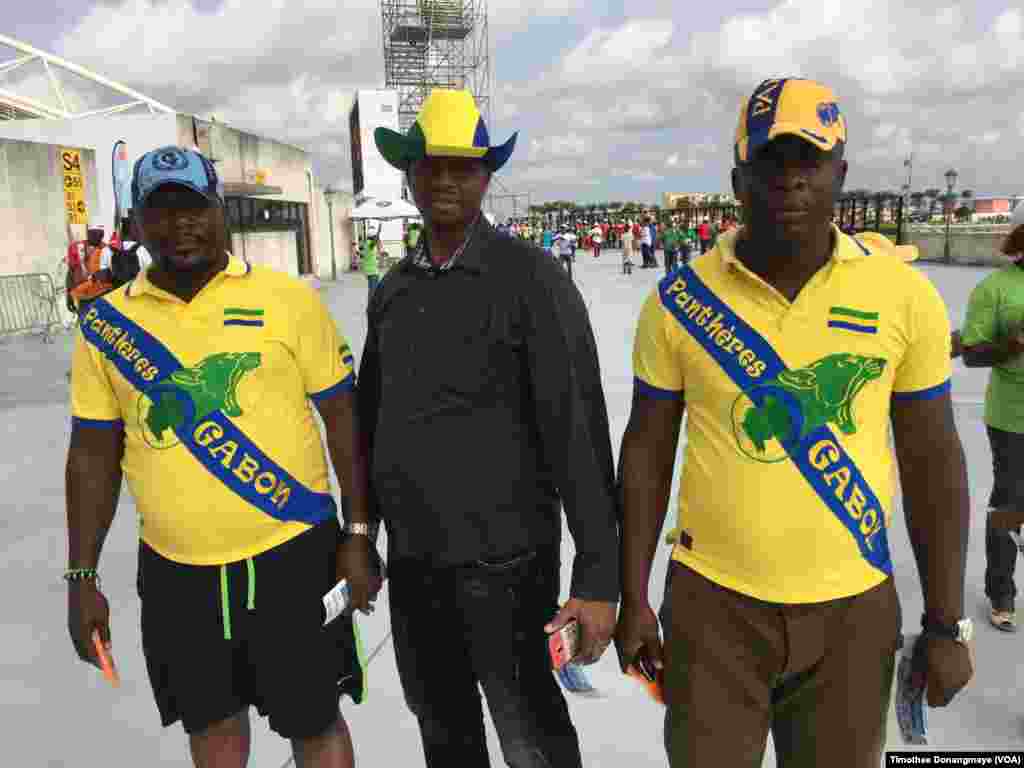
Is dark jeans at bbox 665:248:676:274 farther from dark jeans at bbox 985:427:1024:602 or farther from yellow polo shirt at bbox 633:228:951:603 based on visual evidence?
yellow polo shirt at bbox 633:228:951:603

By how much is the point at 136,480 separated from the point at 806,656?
65.6 inches

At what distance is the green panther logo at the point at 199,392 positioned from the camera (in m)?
1.87

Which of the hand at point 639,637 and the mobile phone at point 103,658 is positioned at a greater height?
the hand at point 639,637

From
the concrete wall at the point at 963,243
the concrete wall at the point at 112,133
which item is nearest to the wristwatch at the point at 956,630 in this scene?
the concrete wall at the point at 112,133

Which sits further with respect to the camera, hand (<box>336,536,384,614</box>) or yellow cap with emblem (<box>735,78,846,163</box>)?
hand (<box>336,536,384,614</box>)

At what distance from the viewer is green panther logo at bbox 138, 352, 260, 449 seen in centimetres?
187

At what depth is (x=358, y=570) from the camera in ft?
6.64

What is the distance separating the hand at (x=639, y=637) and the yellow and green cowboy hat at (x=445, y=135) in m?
1.17

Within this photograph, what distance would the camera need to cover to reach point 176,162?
1.87 meters

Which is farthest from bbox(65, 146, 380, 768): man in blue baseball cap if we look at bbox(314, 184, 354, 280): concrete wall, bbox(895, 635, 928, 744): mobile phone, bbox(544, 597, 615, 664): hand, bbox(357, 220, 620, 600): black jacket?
bbox(314, 184, 354, 280): concrete wall

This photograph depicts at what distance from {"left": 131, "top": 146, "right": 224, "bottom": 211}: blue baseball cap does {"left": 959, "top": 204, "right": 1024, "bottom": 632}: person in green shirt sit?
109 inches

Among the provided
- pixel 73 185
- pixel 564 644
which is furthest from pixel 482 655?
pixel 73 185

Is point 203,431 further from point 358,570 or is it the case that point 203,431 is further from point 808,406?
point 808,406

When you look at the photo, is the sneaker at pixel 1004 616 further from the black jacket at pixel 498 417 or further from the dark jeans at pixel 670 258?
the dark jeans at pixel 670 258
